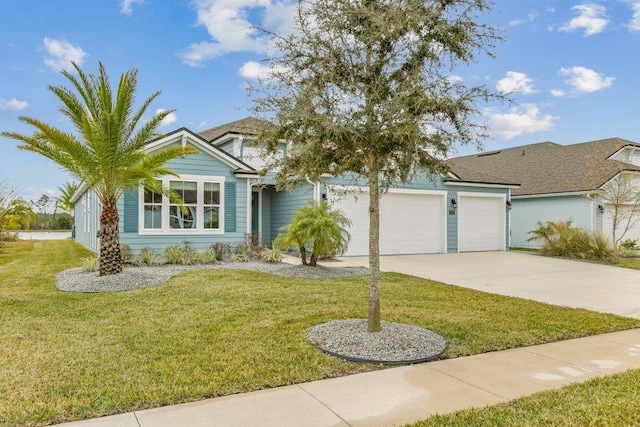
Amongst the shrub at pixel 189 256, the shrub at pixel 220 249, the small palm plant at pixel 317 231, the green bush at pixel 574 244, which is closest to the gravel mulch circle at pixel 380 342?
the small palm plant at pixel 317 231

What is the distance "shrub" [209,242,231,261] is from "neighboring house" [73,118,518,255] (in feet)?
0.65

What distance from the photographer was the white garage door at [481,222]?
17719mm

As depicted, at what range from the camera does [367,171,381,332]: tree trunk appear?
17.2 ft

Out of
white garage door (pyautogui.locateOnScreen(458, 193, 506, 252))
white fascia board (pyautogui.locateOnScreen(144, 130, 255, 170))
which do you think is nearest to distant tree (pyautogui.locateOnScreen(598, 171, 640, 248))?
white garage door (pyautogui.locateOnScreen(458, 193, 506, 252))

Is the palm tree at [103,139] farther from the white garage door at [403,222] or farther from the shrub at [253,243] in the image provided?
the white garage door at [403,222]

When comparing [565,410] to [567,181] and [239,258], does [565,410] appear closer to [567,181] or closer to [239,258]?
[239,258]

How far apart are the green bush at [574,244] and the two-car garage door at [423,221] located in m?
1.93

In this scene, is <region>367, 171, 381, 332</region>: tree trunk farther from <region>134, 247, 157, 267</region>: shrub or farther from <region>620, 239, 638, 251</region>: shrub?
<region>620, 239, 638, 251</region>: shrub

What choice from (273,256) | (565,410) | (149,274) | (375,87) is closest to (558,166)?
(273,256)

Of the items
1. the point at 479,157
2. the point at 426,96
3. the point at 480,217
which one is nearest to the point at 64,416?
the point at 426,96

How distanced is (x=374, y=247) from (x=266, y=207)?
12989 mm

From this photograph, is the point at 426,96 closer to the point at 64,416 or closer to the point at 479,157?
the point at 64,416

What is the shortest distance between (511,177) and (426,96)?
781 inches

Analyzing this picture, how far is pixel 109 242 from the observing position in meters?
9.91
